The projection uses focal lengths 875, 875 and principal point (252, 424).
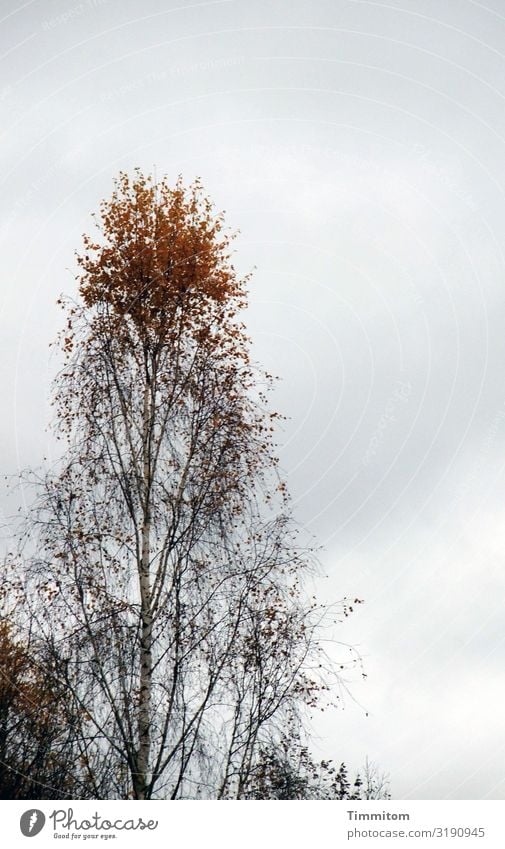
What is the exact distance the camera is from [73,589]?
8422 mm

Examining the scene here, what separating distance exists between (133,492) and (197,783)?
298 cm
